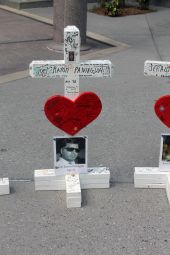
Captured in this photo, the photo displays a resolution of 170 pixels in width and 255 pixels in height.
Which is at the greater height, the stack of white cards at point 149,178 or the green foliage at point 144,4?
the green foliage at point 144,4

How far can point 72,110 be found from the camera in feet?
11.9

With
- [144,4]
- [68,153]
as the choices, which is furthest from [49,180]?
[144,4]

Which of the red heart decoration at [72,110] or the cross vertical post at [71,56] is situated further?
the red heart decoration at [72,110]

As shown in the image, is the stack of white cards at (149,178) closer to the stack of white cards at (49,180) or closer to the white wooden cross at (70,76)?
the white wooden cross at (70,76)

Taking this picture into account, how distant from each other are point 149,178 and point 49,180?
2.74ft

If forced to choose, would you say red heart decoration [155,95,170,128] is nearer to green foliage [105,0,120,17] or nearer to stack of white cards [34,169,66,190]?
stack of white cards [34,169,66,190]

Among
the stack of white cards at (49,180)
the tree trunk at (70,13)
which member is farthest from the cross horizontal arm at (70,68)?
the tree trunk at (70,13)

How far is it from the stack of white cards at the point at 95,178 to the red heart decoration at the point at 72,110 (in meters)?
0.40

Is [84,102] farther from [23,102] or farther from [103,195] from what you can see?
[23,102]

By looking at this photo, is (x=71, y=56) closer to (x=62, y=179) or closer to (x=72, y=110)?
(x=72, y=110)

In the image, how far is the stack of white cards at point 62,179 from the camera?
3.78m

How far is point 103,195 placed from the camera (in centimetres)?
378

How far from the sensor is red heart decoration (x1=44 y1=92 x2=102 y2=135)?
3.57m

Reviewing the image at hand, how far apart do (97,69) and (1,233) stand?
1.42m
